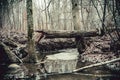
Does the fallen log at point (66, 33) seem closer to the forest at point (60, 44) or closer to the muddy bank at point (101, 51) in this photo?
the forest at point (60, 44)

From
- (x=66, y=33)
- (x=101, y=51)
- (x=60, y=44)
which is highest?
(x=66, y=33)

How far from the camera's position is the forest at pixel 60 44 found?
9031mm

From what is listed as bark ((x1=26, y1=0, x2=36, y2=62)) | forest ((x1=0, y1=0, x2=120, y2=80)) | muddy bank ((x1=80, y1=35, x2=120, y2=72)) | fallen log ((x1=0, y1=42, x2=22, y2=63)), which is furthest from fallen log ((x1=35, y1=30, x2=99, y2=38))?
fallen log ((x1=0, y1=42, x2=22, y2=63))

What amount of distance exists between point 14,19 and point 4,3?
6.98ft

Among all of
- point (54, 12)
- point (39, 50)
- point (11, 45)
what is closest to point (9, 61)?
point (11, 45)

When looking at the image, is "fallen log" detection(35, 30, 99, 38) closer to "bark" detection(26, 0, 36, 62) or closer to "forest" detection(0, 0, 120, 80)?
"forest" detection(0, 0, 120, 80)

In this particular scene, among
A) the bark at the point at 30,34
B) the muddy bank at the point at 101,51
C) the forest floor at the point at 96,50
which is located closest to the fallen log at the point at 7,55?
the bark at the point at 30,34

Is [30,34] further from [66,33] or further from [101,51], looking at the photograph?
[101,51]

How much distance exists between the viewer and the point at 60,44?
67.5 ft

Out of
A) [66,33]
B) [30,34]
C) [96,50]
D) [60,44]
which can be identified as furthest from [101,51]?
[60,44]

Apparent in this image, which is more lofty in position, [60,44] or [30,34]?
[30,34]

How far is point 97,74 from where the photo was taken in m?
8.74

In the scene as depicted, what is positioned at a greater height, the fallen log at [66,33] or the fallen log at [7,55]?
the fallen log at [66,33]

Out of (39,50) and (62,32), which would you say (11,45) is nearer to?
(62,32)
